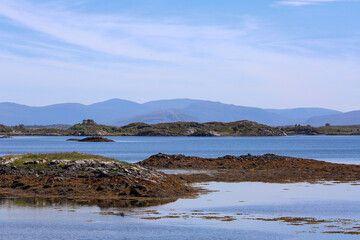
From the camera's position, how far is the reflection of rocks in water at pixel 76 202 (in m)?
31.6

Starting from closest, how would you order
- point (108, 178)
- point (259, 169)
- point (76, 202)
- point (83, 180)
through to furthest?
point (76, 202) < point (108, 178) < point (83, 180) < point (259, 169)

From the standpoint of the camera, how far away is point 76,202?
108ft

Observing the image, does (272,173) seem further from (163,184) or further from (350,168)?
(163,184)

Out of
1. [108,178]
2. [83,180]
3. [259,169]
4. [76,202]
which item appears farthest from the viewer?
[259,169]

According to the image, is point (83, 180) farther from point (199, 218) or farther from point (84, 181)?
point (199, 218)

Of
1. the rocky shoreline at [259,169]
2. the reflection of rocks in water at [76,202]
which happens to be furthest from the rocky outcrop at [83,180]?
the rocky shoreline at [259,169]

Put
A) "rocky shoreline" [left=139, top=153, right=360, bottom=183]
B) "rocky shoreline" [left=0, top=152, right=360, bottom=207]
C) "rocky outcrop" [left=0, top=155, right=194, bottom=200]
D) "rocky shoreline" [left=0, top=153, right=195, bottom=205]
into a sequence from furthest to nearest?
"rocky shoreline" [left=139, top=153, right=360, bottom=183], "rocky outcrop" [left=0, top=155, right=194, bottom=200], "rocky shoreline" [left=0, top=153, right=195, bottom=205], "rocky shoreline" [left=0, top=152, right=360, bottom=207]

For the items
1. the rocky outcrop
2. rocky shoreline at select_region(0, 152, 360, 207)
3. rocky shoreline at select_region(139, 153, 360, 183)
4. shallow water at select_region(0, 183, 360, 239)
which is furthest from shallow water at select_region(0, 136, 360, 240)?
rocky shoreline at select_region(139, 153, 360, 183)

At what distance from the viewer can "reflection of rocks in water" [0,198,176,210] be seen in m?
31.6

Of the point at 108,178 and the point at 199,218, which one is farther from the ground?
the point at 108,178

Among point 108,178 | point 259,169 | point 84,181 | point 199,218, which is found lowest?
→ point 199,218

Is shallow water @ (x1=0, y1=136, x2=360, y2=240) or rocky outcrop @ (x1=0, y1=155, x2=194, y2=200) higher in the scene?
rocky outcrop @ (x1=0, y1=155, x2=194, y2=200)

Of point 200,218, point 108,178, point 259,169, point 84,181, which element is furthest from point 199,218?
point 259,169

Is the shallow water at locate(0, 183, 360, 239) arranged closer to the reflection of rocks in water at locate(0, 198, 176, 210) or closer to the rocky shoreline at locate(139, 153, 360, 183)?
the reflection of rocks in water at locate(0, 198, 176, 210)
